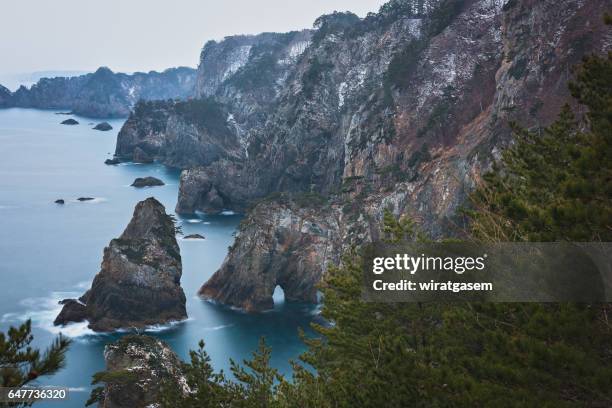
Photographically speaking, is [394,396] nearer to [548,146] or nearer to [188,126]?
[548,146]

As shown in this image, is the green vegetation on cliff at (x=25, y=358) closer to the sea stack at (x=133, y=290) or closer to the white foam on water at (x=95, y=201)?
the sea stack at (x=133, y=290)

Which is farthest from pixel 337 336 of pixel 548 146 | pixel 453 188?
pixel 453 188

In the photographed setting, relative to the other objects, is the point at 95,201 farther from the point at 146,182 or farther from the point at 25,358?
the point at 25,358

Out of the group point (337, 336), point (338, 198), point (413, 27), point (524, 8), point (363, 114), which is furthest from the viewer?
point (413, 27)

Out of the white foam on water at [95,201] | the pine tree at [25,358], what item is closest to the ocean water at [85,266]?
the white foam on water at [95,201]

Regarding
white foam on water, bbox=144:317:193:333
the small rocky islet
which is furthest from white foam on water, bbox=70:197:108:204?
white foam on water, bbox=144:317:193:333
